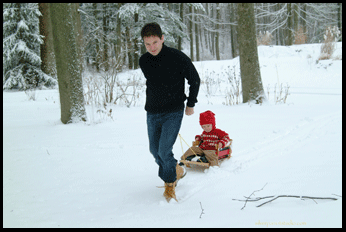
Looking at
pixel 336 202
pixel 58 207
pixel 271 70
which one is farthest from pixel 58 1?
pixel 271 70

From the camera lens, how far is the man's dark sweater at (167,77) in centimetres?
253

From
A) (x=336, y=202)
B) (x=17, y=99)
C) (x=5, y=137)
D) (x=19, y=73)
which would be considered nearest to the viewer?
(x=336, y=202)

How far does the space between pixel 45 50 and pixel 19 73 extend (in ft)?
5.89

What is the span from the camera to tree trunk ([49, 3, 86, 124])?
538 centimetres

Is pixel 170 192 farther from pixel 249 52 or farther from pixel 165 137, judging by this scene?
pixel 249 52

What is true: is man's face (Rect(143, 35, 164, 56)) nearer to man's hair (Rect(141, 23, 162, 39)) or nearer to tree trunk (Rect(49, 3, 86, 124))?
man's hair (Rect(141, 23, 162, 39))

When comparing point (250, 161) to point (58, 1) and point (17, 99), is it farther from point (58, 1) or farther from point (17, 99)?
point (17, 99)

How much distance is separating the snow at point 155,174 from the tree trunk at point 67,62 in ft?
1.18

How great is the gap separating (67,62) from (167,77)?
375 centimetres

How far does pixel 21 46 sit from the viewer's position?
12.6 metres

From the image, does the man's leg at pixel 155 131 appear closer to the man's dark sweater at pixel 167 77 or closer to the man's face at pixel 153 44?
the man's dark sweater at pixel 167 77

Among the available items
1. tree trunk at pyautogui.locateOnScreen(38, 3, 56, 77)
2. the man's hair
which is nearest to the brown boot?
the man's hair

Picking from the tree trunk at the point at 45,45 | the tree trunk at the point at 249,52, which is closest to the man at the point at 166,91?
the tree trunk at the point at 249,52

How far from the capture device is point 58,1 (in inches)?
208
